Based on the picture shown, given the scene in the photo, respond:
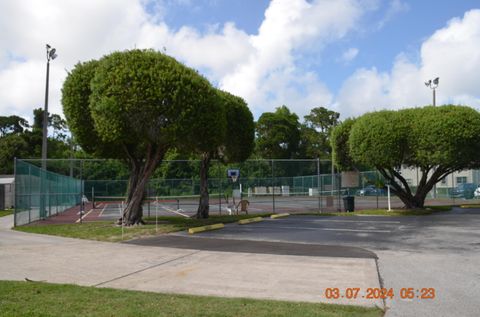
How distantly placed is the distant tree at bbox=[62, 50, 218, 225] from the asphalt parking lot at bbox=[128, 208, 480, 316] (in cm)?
381

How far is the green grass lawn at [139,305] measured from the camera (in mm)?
5875

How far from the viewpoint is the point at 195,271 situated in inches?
357

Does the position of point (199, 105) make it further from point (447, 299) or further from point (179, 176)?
point (179, 176)

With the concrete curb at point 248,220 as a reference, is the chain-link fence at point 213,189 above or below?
above

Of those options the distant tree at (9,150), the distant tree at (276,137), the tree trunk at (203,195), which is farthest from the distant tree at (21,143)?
the tree trunk at (203,195)

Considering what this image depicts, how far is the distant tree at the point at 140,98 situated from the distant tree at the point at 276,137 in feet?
182

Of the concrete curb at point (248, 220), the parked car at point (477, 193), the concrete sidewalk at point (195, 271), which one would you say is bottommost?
the concrete sidewalk at point (195, 271)

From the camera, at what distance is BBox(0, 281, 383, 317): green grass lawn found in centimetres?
588

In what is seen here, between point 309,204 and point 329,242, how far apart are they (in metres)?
20.0

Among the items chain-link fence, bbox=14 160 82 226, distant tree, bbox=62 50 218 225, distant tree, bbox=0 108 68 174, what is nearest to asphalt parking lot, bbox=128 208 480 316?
distant tree, bbox=62 50 218 225

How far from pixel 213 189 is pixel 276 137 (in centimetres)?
4217

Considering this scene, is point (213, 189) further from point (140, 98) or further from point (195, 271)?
point (195, 271)

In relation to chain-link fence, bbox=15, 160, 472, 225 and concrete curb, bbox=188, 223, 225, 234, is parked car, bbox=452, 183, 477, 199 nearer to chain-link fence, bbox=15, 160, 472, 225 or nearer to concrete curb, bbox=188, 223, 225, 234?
chain-link fence, bbox=15, 160, 472, 225

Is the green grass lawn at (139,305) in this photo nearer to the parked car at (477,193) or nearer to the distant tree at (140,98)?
the distant tree at (140,98)
